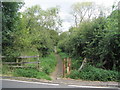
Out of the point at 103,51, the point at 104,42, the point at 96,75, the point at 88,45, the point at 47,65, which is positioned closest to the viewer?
the point at 96,75

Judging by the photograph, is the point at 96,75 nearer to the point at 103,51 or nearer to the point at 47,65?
the point at 103,51

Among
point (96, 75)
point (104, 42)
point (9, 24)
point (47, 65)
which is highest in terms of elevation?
point (9, 24)

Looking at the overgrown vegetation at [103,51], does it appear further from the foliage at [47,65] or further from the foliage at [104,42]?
the foliage at [47,65]

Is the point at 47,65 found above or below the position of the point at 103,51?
below

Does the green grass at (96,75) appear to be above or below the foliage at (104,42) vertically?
below

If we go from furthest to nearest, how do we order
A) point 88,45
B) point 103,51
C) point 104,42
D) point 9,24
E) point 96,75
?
point 88,45 → point 9,24 → point 104,42 → point 103,51 → point 96,75

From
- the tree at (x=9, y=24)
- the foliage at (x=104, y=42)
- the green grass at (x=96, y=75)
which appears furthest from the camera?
the tree at (x=9, y=24)

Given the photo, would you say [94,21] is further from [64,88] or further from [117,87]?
[64,88]

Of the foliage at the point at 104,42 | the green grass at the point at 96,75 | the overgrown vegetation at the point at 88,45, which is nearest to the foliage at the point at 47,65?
the overgrown vegetation at the point at 88,45

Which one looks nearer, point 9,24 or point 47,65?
point 9,24

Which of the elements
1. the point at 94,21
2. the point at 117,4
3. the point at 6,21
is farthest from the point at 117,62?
the point at 6,21

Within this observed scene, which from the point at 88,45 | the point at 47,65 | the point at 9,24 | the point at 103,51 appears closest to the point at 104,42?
the point at 103,51

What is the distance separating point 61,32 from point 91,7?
31.2ft

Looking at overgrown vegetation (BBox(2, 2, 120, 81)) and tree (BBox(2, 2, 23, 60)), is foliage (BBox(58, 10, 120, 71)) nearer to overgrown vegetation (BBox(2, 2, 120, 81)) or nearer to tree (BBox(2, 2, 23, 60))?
overgrown vegetation (BBox(2, 2, 120, 81))
